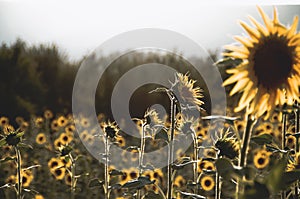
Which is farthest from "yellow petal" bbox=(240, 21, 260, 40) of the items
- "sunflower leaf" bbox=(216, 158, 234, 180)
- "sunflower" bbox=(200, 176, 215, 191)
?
"sunflower" bbox=(200, 176, 215, 191)

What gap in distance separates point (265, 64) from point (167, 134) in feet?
2.31

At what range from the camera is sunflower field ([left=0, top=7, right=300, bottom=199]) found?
109cm

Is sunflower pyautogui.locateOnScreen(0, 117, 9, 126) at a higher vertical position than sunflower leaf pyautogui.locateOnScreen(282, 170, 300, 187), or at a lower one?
higher

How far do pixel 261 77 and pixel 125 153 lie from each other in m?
3.51

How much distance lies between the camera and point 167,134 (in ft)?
5.82

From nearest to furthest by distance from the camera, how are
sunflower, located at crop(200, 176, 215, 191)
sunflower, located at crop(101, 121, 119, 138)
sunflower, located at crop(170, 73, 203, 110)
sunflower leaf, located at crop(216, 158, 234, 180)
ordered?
1. sunflower leaf, located at crop(216, 158, 234, 180)
2. sunflower, located at crop(170, 73, 203, 110)
3. sunflower, located at crop(101, 121, 119, 138)
4. sunflower, located at crop(200, 176, 215, 191)

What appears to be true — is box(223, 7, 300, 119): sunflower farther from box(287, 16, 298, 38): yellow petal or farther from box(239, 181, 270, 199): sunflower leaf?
box(239, 181, 270, 199): sunflower leaf

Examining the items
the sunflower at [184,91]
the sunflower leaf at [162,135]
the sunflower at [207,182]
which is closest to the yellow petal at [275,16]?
the sunflower at [184,91]

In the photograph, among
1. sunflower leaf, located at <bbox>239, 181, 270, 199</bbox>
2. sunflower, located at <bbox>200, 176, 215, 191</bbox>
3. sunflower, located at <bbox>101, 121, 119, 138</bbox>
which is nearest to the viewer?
sunflower leaf, located at <bbox>239, 181, 270, 199</bbox>

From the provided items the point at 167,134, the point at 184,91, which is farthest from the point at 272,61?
the point at 167,134

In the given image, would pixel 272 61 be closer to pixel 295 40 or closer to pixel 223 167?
pixel 295 40

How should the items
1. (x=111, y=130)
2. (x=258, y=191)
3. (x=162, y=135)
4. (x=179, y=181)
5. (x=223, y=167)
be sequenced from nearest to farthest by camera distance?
(x=258, y=191) → (x=223, y=167) → (x=162, y=135) → (x=111, y=130) → (x=179, y=181)

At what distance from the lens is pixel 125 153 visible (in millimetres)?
4562

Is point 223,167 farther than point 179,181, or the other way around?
point 179,181
